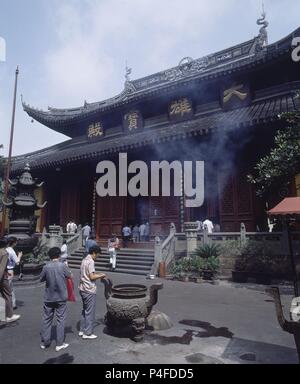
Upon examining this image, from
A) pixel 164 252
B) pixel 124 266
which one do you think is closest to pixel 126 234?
pixel 124 266

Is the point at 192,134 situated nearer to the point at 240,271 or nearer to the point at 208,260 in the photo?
the point at 208,260

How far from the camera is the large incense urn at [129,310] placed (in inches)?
186

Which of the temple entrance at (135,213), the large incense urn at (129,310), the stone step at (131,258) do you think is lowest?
the large incense urn at (129,310)

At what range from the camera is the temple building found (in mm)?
12227

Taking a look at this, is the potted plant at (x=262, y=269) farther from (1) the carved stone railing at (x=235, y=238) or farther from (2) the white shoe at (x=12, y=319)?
(2) the white shoe at (x=12, y=319)

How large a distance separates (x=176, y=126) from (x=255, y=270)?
8332 millimetres

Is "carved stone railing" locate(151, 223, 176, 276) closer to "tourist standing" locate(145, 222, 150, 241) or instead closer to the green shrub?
the green shrub

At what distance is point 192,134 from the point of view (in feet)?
40.0

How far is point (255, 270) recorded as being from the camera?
31.7ft

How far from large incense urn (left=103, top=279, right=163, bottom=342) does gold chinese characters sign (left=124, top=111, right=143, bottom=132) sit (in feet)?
43.1

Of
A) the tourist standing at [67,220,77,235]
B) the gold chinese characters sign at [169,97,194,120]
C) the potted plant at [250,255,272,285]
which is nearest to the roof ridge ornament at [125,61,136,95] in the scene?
the gold chinese characters sign at [169,97,194,120]

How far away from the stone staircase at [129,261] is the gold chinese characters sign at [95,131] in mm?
8242

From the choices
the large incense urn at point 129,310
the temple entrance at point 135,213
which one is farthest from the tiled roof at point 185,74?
the large incense urn at point 129,310

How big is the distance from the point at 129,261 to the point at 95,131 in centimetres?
1010
